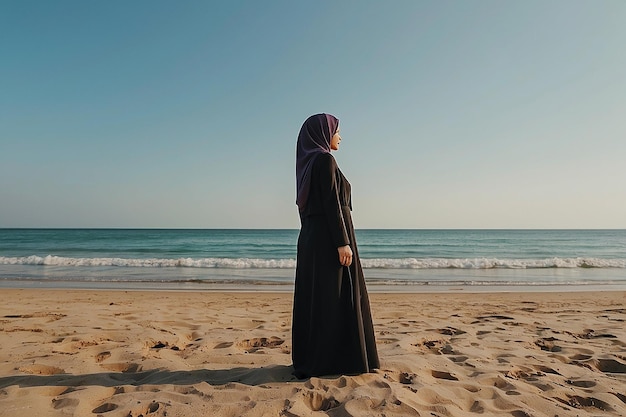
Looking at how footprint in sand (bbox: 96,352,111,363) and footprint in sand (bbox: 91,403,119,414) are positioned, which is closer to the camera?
footprint in sand (bbox: 91,403,119,414)

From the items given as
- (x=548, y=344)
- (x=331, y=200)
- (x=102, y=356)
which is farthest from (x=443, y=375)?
(x=102, y=356)

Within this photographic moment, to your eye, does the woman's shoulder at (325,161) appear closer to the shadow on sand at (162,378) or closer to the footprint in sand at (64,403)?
the shadow on sand at (162,378)

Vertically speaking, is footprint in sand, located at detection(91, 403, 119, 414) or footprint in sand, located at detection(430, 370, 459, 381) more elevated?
footprint in sand, located at detection(91, 403, 119, 414)

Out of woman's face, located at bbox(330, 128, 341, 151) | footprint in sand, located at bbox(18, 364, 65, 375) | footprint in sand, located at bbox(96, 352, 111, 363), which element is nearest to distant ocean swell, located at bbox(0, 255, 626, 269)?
footprint in sand, located at bbox(96, 352, 111, 363)

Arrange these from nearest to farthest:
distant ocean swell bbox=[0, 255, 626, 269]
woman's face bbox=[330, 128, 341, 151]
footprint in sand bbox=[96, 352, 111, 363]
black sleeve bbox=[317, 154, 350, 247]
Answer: black sleeve bbox=[317, 154, 350, 247] → woman's face bbox=[330, 128, 341, 151] → footprint in sand bbox=[96, 352, 111, 363] → distant ocean swell bbox=[0, 255, 626, 269]

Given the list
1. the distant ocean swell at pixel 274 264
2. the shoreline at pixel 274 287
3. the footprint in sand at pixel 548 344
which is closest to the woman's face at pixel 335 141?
the footprint in sand at pixel 548 344

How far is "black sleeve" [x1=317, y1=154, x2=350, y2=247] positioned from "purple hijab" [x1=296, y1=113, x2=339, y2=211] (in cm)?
12

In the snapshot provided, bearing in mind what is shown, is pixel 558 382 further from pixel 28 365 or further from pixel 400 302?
pixel 400 302

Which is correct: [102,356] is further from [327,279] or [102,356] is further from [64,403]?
[327,279]

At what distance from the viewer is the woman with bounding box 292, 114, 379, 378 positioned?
10.3ft

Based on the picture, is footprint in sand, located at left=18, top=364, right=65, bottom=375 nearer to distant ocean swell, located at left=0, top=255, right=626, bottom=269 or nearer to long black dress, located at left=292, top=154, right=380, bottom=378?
long black dress, located at left=292, top=154, right=380, bottom=378

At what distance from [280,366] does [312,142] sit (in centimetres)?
200

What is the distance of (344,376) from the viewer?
3.09 m

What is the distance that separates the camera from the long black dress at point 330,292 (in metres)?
3.13
